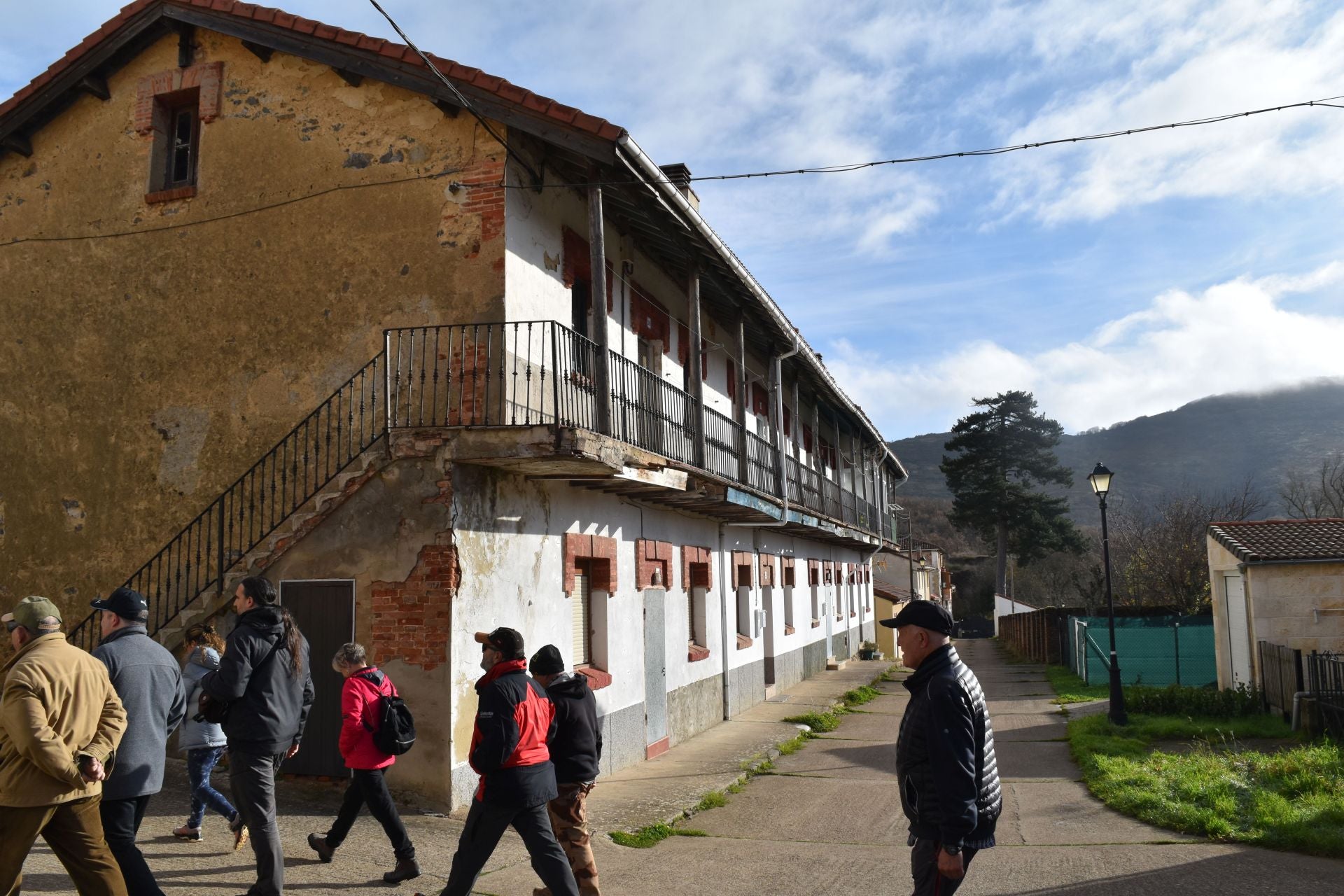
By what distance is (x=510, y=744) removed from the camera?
5227mm

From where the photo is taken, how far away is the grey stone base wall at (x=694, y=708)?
13.2 metres

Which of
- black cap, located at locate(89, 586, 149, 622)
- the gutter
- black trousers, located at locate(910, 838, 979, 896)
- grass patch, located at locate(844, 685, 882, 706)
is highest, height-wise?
the gutter

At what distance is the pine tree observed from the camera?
5738 cm

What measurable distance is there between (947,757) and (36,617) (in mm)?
4021

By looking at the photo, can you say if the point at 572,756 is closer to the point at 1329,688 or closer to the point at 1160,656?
the point at 1329,688

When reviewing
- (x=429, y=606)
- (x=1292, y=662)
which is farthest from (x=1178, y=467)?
(x=429, y=606)

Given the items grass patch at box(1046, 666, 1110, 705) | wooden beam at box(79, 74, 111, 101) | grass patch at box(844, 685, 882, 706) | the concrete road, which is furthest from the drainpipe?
wooden beam at box(79, 74, 111, 101)

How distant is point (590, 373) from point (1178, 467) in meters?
149

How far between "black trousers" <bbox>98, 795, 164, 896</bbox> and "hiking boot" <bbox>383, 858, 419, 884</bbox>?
5.45ft

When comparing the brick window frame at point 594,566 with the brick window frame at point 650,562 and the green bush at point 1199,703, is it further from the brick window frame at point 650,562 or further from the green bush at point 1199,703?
the green bush at point 1199,703

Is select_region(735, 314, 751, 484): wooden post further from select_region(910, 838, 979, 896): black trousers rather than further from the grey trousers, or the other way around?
select_region(910, 838, 979, 896): black trousers

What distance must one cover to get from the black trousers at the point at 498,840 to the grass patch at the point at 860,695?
13.0 meters

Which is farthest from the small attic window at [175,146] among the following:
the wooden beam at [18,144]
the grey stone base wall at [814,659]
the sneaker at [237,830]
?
the grey stone base wall at [814,659]

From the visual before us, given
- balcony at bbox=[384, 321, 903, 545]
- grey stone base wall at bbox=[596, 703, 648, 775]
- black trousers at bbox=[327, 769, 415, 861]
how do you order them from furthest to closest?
grey stone base wall at bbox=[596, 703, 648, 775] < balcony at bbox=[384, 321, 903, 545] < black trousers at bbox=[327, 769, 415, 861]
